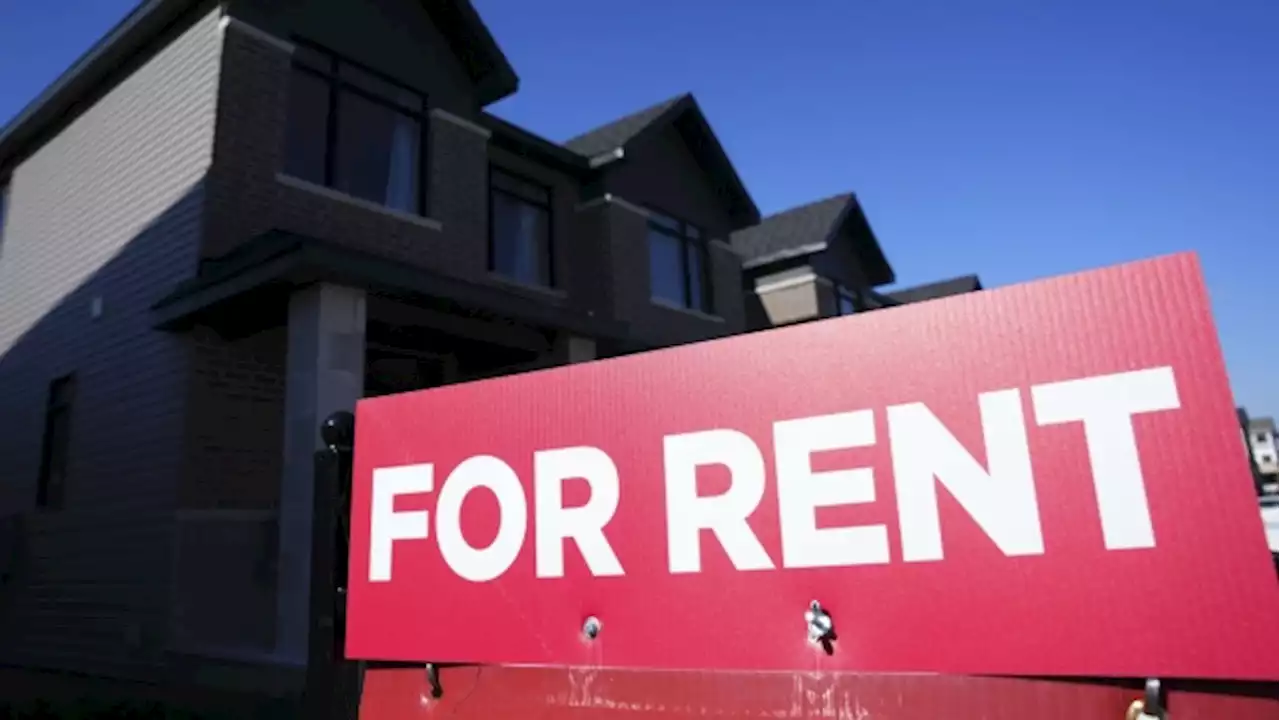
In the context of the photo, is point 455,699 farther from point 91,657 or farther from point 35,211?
point 35,211

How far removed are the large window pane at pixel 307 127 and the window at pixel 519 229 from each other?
317 centimetres

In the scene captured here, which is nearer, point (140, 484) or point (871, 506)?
point (871, 506)

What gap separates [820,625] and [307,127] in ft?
31.6

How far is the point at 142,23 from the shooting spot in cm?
956

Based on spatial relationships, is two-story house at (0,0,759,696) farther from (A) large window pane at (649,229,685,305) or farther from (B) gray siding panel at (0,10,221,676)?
(A) large window pane at (649,229,685,305)

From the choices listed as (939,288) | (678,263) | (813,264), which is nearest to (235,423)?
(678,263)

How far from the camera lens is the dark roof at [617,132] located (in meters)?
14.8

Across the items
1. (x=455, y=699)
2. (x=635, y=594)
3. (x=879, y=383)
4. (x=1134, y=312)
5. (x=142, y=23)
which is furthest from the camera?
(x=142, y=23)

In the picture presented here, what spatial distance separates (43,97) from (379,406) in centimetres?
1175

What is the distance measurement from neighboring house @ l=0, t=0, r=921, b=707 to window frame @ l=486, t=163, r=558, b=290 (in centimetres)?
6

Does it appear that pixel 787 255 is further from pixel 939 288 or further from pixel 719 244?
pixel 939 288

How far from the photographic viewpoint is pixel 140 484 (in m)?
8.25

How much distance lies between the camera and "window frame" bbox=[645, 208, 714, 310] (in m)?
15.2

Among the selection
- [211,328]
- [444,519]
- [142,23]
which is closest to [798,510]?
[444,519]
